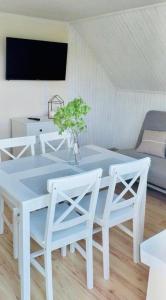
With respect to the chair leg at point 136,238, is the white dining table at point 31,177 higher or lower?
higher

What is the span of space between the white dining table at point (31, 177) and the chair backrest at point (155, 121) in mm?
1439

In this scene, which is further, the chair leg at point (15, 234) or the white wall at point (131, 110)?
the white wall at point (131, 110)

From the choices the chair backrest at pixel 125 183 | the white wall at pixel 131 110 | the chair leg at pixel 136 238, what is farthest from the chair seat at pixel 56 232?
the white wall at pixel 131 110

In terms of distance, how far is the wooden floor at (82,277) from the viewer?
1.96 meters

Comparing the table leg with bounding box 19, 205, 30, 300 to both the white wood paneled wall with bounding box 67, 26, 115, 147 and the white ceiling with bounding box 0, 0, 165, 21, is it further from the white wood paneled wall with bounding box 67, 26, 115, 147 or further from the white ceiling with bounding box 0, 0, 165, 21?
the white wood paneled wall with bounding box 67, 26, 115, 147

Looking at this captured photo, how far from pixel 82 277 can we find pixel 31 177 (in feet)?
2.67

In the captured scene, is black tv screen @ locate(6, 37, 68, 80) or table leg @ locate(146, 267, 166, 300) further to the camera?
black tv screen @ locate(6, 37, 68, 80)

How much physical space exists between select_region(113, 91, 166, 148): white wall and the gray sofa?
259 millimetres

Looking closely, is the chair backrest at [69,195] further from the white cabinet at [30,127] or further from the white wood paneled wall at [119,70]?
the white wood paneled wall at [119,70]

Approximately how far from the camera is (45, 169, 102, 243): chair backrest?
1668 millimetres

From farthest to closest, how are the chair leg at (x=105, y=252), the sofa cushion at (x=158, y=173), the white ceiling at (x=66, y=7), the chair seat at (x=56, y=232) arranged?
the sofa cushion at (x=158, y=173)
the white ceiling at (x=66, y=7)
the chair leg at (x=105, y=252)
the chair seat at (x=56, y=232)

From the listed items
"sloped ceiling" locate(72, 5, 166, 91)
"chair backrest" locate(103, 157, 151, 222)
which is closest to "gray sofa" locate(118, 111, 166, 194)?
"sloped ceiling" locate(72, 5, 166, 91)

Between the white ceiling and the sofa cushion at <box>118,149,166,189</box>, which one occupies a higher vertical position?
the white ceiling

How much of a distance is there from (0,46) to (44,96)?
35.8 inches
